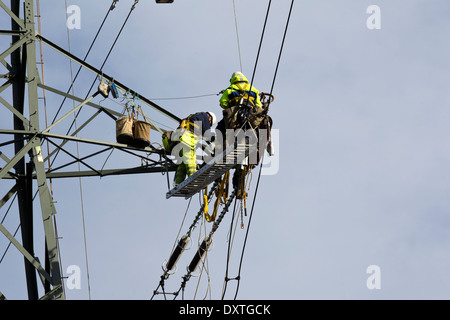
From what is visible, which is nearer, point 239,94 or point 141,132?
point 239,94

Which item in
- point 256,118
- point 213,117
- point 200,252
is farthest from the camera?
point 200,252

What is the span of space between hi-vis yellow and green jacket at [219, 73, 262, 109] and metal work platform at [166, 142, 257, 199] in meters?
0.92

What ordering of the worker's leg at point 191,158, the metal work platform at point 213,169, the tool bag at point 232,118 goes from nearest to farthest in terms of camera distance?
1. the metal work platform at point 213,169
2. the tool bag at point 232,118
3. the worker's leg at point 191,158

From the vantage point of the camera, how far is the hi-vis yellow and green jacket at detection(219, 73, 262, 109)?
953 inches

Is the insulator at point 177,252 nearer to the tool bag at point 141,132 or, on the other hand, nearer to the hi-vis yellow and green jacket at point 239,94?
the tool bag at point 141,132

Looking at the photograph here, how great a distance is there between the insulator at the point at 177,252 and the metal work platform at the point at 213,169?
42.7 inches

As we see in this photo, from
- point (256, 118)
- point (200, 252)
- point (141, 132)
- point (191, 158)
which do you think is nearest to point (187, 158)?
point (191, 158)

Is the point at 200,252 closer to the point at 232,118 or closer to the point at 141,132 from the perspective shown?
the point at 141,132

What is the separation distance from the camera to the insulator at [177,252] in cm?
2661

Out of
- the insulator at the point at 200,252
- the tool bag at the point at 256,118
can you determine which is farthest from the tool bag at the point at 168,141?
the tool bag at the point at 256,118

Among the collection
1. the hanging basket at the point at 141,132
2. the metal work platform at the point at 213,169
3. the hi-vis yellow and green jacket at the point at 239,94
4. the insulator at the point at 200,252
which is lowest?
the insulator at the point at 200,252

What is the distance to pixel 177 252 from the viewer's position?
26.8 metres

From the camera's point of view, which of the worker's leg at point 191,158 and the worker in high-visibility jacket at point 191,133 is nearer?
the worker's leg at point 191,158

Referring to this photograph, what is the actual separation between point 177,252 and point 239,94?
159 inches
